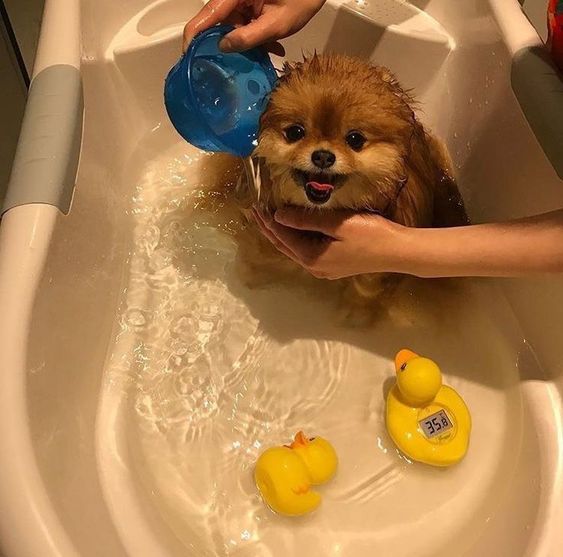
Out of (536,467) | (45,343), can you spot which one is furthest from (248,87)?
(536,467)

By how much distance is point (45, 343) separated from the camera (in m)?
1.00

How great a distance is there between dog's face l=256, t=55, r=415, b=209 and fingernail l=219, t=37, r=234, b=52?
3.7 inches

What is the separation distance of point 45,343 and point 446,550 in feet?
2.28

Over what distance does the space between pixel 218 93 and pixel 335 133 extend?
26 cm

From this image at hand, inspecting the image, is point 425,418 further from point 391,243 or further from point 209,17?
point 209,17

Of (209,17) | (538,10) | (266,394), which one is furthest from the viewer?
(538,10)

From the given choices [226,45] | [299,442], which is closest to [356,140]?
[226,45]

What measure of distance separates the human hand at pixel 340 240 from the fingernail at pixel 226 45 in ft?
0.85

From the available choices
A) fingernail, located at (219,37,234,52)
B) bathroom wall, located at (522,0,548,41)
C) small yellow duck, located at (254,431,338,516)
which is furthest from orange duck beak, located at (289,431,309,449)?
bathroom wall, located at (522,0,548,41)

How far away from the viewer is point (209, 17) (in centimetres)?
115

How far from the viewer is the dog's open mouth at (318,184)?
964mm

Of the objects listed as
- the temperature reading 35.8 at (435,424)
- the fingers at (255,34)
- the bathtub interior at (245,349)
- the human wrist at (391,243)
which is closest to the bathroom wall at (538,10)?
the bathtub interior at (245,349)

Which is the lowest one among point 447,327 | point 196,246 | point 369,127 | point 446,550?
point 446,550

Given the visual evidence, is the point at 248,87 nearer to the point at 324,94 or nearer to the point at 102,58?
the point at 324,94
